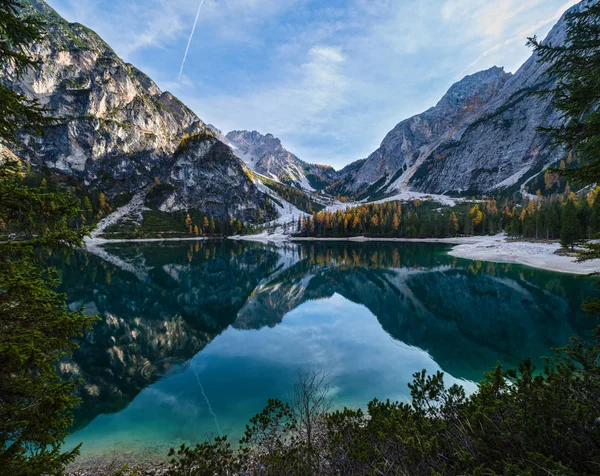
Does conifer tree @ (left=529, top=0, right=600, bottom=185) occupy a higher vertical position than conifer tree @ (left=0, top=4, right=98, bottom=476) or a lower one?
higher

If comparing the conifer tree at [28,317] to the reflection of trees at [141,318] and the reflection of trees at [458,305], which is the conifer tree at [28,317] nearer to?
the reflection of trees at [141,318]

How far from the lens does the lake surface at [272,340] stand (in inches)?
597

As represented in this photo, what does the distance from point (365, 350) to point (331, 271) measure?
40.4 meters

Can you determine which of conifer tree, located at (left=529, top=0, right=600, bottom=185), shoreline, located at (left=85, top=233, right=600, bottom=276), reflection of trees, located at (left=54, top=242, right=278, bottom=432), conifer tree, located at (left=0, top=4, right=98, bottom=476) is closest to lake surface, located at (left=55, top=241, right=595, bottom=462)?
reflection of trees, located at (left=54, top=242, right=278, bottom=432)

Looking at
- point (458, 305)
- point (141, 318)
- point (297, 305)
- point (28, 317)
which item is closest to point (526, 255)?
point (458, 305)

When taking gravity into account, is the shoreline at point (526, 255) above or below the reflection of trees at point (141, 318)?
above

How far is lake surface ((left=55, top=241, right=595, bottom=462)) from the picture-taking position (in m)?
15.2

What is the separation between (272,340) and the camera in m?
26.4

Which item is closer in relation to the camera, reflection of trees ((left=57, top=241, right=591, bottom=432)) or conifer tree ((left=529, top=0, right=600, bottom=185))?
conifer tree ((left=529, top=0, right=600, bottom=185))

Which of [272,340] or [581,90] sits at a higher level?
[581,90]

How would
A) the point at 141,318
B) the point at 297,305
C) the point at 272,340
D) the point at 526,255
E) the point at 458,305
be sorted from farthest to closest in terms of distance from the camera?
the point at 526,255
the point at 297,305
the point at 458,305
the point at 141,318
the point at 272,340

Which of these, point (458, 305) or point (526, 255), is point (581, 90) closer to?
point (458, 305)

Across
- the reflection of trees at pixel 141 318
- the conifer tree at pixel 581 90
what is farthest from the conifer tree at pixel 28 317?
the conifer tree at pixel 581 90

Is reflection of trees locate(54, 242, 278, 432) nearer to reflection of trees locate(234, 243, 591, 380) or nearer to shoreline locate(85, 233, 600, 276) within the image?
reflection of trees locate(234, 243, 591, 380)
